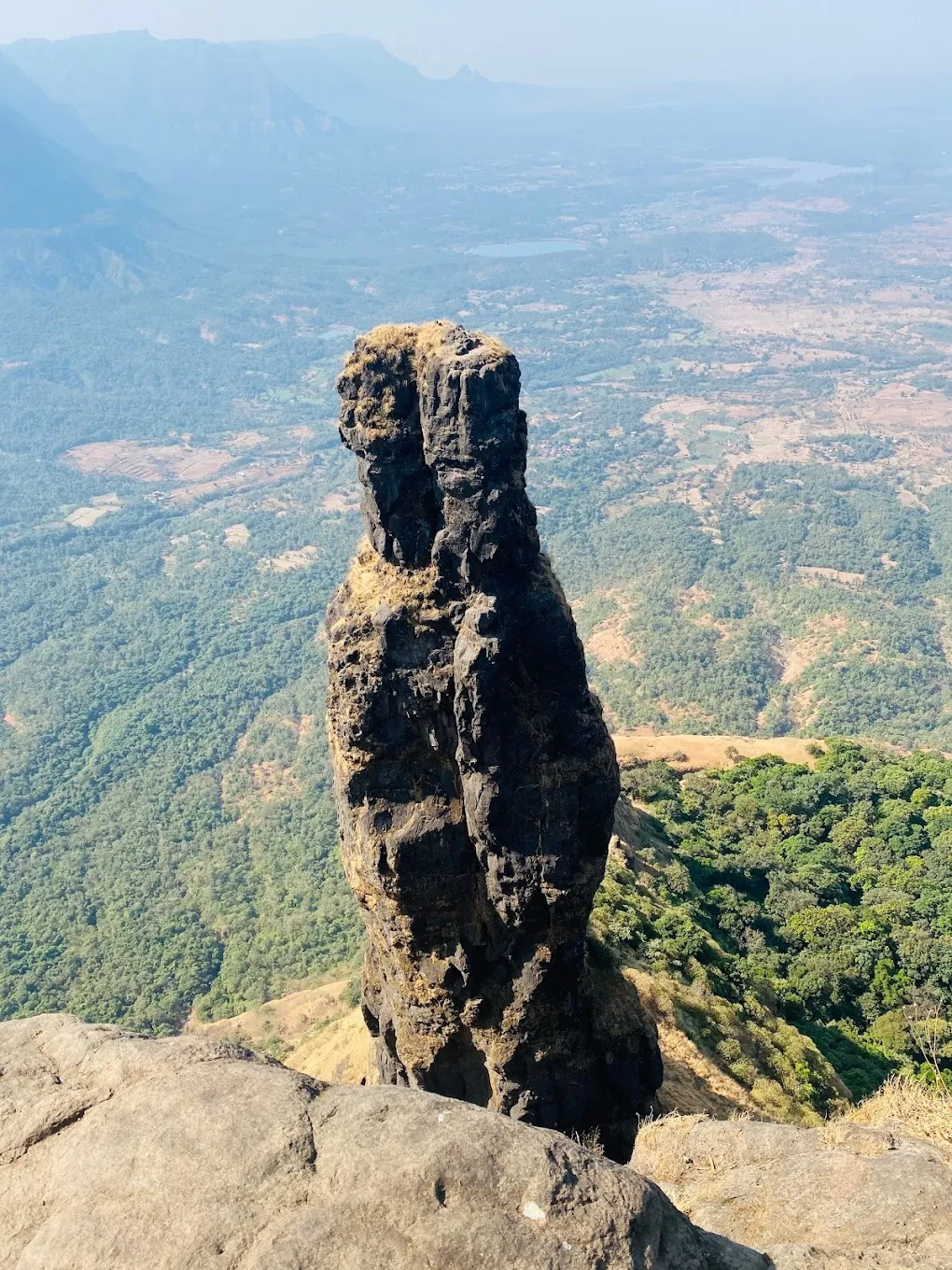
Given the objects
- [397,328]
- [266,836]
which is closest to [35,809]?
[266,836]

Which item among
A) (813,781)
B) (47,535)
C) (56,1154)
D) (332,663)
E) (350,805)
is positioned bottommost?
(47,535)

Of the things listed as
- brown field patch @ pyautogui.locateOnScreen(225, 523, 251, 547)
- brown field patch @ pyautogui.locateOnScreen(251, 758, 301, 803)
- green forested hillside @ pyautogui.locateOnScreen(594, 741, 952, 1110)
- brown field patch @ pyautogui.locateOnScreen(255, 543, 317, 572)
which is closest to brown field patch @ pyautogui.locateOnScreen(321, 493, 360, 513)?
brown field patch @ pyautogui.locateOnScreen(225, 523, 251, 547)

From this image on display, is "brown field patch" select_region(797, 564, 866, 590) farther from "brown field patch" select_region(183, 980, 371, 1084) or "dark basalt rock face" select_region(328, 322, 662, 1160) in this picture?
"dark basalt rock face" select_region(328, 322, 662, 1160)

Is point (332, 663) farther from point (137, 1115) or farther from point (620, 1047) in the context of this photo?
point (620, 1047)

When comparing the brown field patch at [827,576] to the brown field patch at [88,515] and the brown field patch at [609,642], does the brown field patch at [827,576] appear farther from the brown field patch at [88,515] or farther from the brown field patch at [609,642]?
the brown field patch at [88,515]

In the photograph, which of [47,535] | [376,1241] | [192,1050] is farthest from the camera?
[47,535]

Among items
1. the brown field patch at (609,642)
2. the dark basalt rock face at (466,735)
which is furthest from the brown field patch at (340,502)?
the dark basalt rock face at (466,735)

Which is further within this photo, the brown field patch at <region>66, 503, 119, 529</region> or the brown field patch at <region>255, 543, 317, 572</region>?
the brown field patch at <region>66, 503, 119, 529</region>
